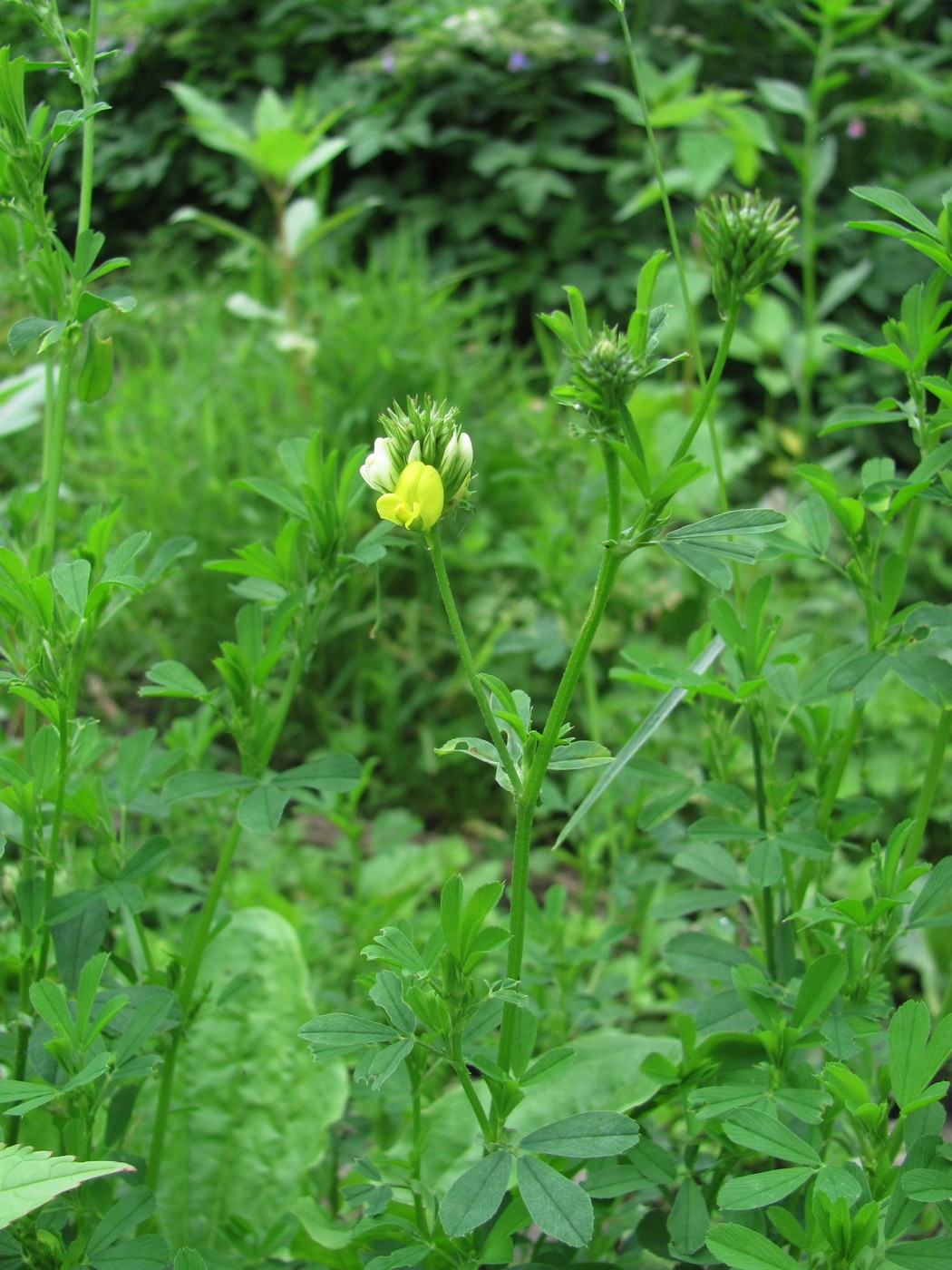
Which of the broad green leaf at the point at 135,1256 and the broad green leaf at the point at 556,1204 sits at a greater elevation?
the broad green leaf at the point at 556,1204

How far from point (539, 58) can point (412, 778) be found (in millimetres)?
2870

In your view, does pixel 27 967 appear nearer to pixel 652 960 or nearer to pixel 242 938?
pixel 242 938

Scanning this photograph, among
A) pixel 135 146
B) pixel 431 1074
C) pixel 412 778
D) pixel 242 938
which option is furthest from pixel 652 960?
pixel 135 146

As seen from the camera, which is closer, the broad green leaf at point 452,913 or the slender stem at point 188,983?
the broad green leaf at point 452,913

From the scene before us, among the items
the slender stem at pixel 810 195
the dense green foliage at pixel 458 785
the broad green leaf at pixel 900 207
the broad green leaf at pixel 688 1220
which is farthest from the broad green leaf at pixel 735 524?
the slender stem at pixel 810 195

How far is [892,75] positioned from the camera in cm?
371

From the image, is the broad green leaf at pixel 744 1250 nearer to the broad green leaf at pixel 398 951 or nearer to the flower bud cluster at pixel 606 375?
the broad green leaf at pixel 398 951

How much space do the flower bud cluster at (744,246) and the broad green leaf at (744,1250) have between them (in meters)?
0.53

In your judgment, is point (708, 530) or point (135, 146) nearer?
point (708, 530)

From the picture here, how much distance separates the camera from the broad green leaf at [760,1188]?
2.04 ft

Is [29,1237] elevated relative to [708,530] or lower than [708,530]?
lower

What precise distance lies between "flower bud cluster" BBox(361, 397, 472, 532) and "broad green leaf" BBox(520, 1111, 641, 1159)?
361 mm

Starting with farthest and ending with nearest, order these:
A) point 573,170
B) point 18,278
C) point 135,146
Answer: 1. point 135,146
2. point 573,170
3. point 18,278

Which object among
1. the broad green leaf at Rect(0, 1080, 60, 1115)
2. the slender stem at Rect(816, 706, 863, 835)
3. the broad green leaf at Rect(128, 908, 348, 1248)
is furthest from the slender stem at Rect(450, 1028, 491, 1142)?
the broad green leaf at Rect(128, 908, 348, 1248)
